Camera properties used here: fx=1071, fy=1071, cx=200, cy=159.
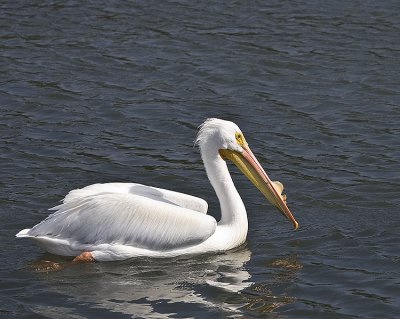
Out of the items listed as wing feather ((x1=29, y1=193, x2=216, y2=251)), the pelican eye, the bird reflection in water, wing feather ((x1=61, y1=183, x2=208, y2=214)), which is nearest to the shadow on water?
the bird reflection in water

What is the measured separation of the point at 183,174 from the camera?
877 cm

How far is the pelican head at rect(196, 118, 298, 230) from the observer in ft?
24.6

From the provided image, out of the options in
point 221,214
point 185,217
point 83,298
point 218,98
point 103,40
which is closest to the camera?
point 83,298

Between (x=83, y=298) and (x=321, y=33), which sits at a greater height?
(x=321, y=33)

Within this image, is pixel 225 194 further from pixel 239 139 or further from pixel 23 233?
pixel 23 233

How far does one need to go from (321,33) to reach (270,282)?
5.71 m

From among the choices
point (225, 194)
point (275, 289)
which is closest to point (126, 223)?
point (225, 194)

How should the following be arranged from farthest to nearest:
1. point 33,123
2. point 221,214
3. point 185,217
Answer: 1. point 33,123
2. point 221,214
3. point 185,217

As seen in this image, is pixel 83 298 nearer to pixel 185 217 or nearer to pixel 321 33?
pixel 185 217

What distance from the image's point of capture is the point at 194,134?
9.55 metres

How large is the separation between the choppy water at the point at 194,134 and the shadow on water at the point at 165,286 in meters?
0.02

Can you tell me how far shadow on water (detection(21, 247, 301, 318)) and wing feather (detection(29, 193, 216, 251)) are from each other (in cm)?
16

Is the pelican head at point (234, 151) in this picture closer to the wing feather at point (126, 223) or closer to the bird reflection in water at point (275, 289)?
the bird reflection in water at point (275, 289)

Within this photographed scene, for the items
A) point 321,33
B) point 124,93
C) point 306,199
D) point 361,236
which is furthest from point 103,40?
point 361,236
